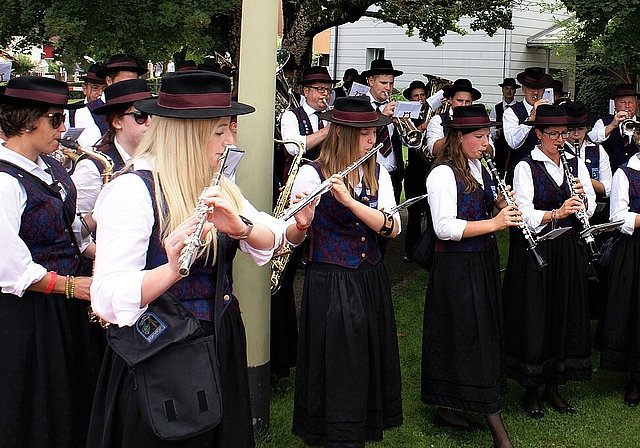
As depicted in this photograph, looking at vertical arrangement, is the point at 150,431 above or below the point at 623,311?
above

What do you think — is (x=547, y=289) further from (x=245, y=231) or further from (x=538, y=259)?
(x=245, y=231)

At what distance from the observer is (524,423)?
5.27m

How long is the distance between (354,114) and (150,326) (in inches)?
80.3

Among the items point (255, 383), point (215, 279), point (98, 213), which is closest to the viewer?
point (98, 213)

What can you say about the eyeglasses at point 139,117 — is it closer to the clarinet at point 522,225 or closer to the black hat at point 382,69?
the clarinet at point 522,225

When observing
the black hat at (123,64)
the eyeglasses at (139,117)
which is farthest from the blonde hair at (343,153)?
the black hat at (123,64)

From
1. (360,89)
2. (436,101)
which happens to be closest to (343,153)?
(360,89)

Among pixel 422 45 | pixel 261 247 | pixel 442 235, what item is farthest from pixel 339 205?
pixel 422 45

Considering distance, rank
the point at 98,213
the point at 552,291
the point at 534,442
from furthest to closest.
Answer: the point at 552,291
the point at 534,442
the point at 98,213

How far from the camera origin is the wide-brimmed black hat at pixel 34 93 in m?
3.63

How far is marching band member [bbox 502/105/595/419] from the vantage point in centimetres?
524

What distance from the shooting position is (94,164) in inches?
171

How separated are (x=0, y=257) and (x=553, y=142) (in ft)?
12.1

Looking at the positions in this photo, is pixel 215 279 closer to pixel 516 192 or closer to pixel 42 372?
pixel 42 372
